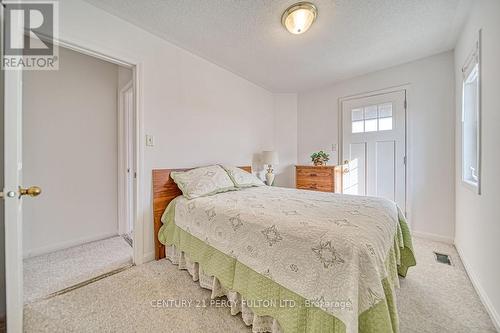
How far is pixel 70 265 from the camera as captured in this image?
1987 millimetres

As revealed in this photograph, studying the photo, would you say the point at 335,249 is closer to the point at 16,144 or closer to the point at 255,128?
the point at 16,144

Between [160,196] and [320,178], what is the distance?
2.28 m

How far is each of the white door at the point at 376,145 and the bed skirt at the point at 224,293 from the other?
256 centimetres

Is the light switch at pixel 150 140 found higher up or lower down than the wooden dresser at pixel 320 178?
higher up

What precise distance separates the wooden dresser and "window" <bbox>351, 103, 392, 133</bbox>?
2.53 feet

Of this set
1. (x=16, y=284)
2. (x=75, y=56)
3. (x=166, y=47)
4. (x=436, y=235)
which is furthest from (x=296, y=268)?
(x=75, y=56)

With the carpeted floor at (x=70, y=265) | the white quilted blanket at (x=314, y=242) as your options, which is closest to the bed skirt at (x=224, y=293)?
the white quilted blanket at (x=314, y=242)

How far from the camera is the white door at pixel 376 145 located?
9.30 feet

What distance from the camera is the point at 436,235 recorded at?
8.46 ft

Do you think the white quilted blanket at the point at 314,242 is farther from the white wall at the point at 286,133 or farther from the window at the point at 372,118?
the white wall at the point at 286,133

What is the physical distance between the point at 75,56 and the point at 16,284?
2.59 meters

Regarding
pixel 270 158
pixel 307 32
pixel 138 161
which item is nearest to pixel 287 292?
pixel 138 161

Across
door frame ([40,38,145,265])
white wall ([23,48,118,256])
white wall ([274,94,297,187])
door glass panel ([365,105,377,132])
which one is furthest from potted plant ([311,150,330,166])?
white wall ([23,48,118,256])

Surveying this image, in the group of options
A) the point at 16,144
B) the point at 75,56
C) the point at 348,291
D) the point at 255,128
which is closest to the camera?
the point at 348,291
